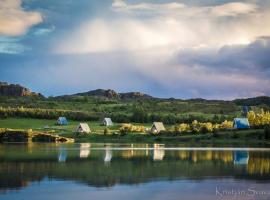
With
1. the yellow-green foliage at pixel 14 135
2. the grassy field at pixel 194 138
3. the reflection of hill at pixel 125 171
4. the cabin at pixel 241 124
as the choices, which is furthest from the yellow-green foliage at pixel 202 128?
the reflection of hill at pixel 125 171

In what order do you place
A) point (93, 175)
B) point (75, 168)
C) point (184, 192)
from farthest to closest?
point (75, 168), point (93, 175), point (184, 192)

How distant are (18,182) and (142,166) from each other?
16.4m

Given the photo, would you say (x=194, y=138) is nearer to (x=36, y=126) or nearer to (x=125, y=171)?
(x=36, y=126)

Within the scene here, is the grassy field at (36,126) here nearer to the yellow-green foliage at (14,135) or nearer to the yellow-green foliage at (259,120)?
the yellow-green foliage at (14,135)

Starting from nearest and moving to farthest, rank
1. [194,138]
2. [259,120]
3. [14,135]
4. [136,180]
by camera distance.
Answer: [136,180], [194,138], [14,135], [259,120]

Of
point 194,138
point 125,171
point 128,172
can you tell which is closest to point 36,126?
point 194,138

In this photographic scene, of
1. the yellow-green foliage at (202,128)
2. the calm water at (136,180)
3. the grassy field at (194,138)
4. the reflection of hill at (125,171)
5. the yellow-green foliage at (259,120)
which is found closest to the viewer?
the calm water at (136,180)

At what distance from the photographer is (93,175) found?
41.8 metres

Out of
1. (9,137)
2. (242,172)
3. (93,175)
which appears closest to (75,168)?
(93,175)

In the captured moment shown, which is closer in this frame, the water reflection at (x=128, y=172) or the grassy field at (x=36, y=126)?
the water reflection at (x=128, y=172)

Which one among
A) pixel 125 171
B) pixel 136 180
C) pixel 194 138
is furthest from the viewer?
pixel 194 138

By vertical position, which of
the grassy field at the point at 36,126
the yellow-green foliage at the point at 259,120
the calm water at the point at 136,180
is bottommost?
the calm water at the point at 136,180

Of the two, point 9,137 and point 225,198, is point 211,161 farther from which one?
point 9,137

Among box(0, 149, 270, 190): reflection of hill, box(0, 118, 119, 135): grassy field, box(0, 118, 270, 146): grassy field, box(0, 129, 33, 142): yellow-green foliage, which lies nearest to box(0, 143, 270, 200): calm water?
box(0, 149, 270, 190): reflection of hill
